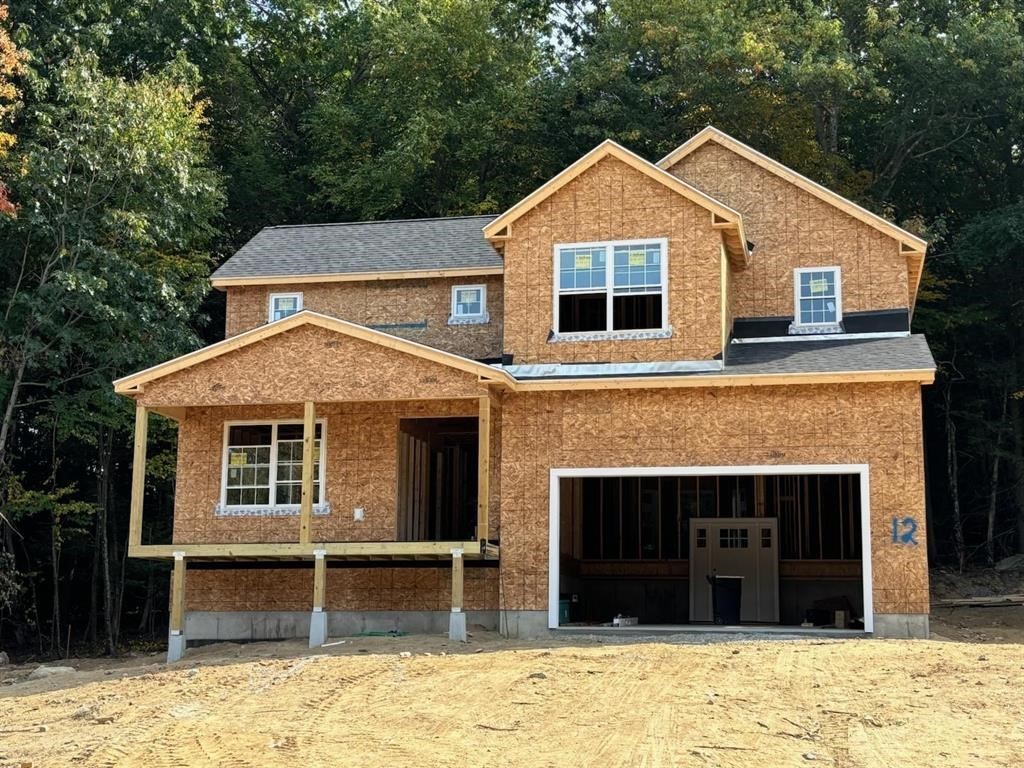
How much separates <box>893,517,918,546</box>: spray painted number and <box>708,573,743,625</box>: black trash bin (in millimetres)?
5883

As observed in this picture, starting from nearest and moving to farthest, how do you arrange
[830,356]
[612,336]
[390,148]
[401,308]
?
[830,356]
[612,336]
[401,308]
[390,148]

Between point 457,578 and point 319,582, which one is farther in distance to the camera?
point 319,582

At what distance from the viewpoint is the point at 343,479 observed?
2255 centimetres

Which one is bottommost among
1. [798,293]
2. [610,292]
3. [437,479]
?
[437,479]

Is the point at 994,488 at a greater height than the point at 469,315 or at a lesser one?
lesser

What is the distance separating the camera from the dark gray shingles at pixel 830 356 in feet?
67.1

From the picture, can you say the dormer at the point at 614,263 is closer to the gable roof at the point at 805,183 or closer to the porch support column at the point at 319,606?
the gable roof at the point at 805,183

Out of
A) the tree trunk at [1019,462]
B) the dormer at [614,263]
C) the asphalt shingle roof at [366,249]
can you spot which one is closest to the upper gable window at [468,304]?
the asphalt shingle roof at [366,249]

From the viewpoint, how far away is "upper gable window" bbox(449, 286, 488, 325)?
25016mm

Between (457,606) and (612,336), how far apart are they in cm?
→ 555

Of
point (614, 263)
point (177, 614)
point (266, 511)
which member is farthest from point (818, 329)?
point (177, 614)

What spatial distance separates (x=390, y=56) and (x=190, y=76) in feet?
26.1

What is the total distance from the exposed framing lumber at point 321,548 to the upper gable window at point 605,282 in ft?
15.0

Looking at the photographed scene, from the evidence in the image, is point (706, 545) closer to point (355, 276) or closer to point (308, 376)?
point (355, 276)
